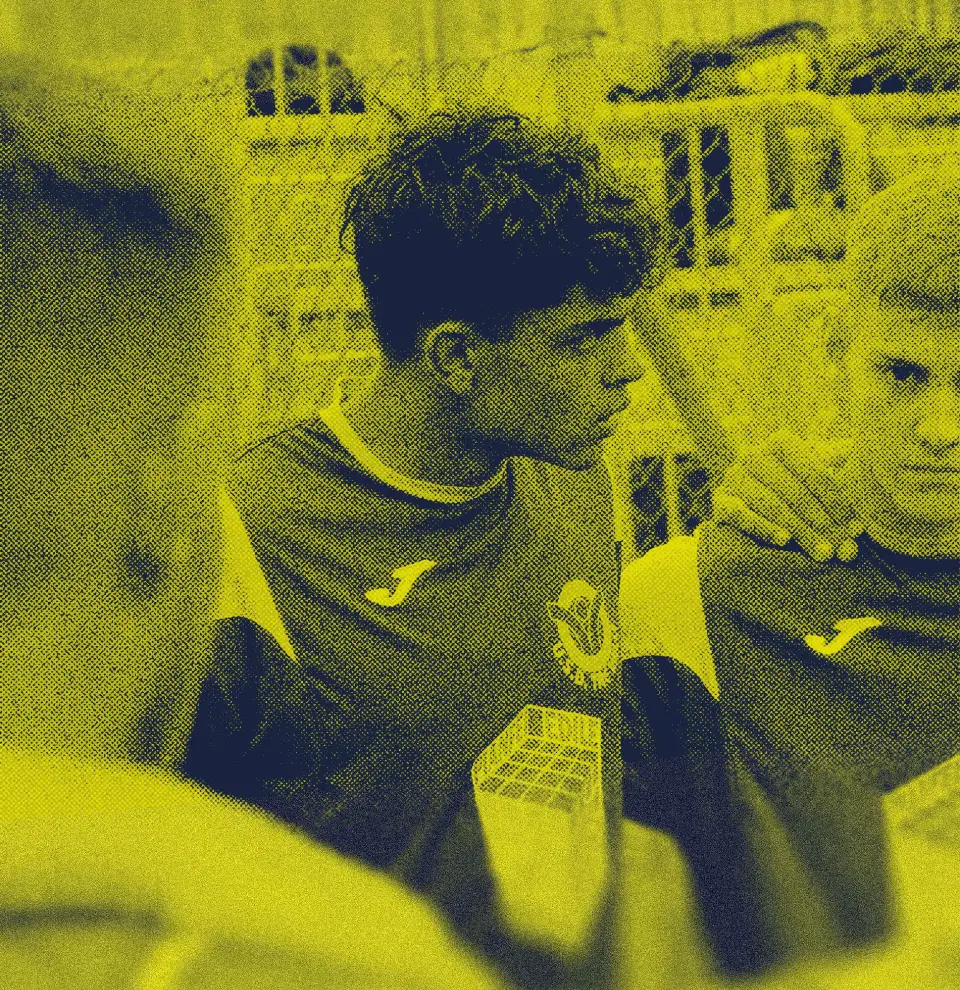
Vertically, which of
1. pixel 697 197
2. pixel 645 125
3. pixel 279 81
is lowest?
pixel 697 197

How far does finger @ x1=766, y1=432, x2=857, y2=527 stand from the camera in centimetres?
212

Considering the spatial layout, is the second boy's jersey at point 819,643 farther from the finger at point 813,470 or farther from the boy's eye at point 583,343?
the boy's eye at point 583,343

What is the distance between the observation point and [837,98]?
2131mm

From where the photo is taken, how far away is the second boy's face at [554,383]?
196cm

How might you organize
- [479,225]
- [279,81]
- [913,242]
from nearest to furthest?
[479,225], [279,81], [913,242]

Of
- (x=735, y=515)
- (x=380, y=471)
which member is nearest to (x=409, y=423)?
(x=380, y=471)

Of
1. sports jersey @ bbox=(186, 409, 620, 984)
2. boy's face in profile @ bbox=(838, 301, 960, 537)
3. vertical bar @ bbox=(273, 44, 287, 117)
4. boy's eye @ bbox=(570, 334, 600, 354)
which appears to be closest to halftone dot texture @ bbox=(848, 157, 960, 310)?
boy's face in profile @ bbox=(838, 301, 960, 537)

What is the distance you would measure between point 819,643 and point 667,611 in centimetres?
31

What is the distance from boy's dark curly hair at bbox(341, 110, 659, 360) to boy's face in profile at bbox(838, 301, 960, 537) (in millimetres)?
Result: 542

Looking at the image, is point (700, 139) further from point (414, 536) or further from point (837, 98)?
point (414, 536)

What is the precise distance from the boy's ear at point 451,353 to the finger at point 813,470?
613mm

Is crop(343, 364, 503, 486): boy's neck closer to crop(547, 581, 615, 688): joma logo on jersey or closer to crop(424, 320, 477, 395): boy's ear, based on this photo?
crop(424, 320, 477, 395): boy's ear

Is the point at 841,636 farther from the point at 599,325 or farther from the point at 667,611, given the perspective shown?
the point at 599,325

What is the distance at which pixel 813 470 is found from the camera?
2119mm
